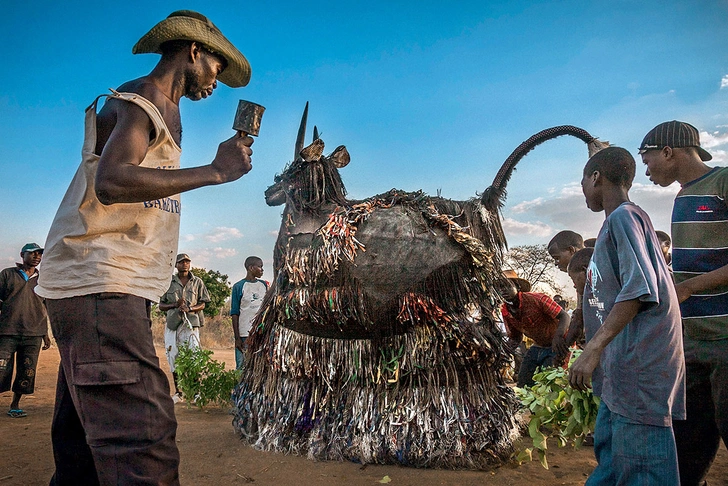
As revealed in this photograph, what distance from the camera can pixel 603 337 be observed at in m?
2.23

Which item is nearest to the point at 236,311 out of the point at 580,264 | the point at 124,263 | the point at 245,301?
the point at 245,301

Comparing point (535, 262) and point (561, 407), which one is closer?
point (561, 407)

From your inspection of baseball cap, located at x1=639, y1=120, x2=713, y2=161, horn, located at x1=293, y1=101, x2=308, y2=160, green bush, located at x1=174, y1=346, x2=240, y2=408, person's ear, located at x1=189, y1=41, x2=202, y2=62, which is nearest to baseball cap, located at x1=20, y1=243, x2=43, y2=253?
green bush, located at x1=174, y1=346, x2=240, y2=408

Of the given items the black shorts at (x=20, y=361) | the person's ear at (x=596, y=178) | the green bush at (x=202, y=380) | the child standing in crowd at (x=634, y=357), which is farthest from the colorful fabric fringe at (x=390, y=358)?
the black shorts at (x=20, y=361)

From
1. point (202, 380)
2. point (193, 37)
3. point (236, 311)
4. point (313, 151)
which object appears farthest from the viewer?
point (236, 311)

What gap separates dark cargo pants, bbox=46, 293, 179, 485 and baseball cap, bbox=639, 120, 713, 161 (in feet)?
10.2

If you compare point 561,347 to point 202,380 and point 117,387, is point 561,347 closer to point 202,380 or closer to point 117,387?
point 117,387

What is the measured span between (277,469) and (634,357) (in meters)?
2.91

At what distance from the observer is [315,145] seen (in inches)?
180

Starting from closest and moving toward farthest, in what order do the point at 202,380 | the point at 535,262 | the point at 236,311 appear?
the point at 202,380
the point at 236,311
the point at 535,262

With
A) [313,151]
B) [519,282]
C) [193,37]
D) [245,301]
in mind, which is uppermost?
[313,151]

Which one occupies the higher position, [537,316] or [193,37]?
[193,37]

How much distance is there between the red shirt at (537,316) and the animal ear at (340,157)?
2.49 metres

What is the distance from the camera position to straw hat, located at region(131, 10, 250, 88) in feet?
6.98
